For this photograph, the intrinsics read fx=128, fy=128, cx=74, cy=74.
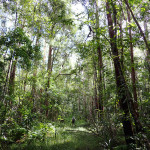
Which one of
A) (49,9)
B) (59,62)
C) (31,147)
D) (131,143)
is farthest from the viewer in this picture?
(59,62)

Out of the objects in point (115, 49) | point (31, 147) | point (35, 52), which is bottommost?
point (31, 147)

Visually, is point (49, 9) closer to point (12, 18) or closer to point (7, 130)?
point (12, 18)

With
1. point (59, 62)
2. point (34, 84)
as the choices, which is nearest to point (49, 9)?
point (34, 84)

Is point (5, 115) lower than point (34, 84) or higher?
lower

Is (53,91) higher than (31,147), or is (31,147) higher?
(53,91)

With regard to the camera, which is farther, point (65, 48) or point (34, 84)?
point (65, 48)

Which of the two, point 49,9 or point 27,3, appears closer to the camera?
point 27,3

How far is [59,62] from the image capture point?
16.6 meters

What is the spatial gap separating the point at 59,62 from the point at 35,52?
9.75 metres

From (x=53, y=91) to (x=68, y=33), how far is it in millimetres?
7460

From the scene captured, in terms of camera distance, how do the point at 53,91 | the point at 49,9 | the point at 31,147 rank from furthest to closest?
the point at 49,9 < the point at 53,91 < the point at 31,147

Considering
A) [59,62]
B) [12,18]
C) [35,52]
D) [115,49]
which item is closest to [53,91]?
[35,52]

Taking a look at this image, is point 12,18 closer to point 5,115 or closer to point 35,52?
point 35,52

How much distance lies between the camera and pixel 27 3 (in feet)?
22.9
